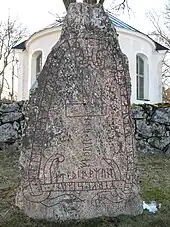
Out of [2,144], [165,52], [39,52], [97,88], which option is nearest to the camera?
[97,88]

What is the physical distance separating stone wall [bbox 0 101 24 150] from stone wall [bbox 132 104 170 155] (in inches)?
97.4

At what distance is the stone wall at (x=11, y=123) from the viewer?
31.0 feet

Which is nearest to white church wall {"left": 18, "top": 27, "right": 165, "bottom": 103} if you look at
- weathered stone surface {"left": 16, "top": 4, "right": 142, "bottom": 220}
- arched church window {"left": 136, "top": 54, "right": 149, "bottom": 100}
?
arched church window {"left": 136, "top": 54, "right": 149, "bottom": 100}

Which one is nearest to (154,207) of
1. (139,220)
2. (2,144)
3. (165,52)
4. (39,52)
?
(139,220)

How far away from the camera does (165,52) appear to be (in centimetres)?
2048

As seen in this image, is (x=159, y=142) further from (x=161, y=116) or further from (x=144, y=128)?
(x=161, y=116)

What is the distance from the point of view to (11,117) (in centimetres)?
954

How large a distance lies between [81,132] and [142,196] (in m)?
1.44

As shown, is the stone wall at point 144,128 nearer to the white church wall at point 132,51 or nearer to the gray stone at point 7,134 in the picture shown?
the gray stone at point 7,134

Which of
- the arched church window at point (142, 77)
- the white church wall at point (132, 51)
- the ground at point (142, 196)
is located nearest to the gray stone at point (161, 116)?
the ground at point (142, 196)

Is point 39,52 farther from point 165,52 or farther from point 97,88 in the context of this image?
point 97,88

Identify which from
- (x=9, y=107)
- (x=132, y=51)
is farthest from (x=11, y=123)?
(x=132, y=51)

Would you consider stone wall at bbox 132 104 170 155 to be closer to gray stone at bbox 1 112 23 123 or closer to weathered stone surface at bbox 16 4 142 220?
gray stone at bbox 1 112 23 123

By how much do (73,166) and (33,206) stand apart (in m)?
0.57
